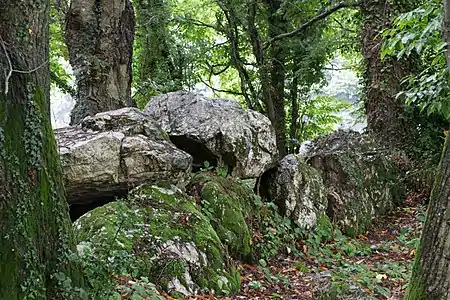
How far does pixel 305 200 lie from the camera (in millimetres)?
7168

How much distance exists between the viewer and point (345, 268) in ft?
19.4

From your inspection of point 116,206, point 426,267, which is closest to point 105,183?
A: point 116,206

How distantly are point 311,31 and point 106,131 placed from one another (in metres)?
8.61

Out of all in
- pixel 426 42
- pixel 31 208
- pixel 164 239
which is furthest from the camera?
pixel 426 42

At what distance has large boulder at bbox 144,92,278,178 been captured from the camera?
245 inches

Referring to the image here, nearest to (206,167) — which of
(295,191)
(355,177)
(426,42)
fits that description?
(295,191)

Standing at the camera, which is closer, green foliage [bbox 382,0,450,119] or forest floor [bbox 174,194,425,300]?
green foliage [bbox 382,0,450,119]

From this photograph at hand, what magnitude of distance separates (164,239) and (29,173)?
1.95m

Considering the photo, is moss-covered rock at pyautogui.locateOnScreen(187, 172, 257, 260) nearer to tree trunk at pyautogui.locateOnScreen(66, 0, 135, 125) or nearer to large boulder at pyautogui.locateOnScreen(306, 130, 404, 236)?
tree trunk at pyautogui.locateOnScreen(66, 0, 135, 125)

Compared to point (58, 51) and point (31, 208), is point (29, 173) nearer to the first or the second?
Answer: point (31, 208)

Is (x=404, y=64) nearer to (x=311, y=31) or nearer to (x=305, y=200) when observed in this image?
(x=311, y=31)

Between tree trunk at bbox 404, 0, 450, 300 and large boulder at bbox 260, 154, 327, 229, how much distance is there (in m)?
3.60

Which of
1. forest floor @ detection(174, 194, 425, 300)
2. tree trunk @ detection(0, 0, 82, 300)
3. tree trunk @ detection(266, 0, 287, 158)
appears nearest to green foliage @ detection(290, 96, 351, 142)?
tree trunk @ detection(266, 0, 287, 158)

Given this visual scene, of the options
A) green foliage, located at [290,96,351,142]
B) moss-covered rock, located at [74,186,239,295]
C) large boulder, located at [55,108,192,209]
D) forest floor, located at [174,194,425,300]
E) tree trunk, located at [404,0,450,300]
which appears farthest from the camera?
green foliage, located at [290,96,351,142]
